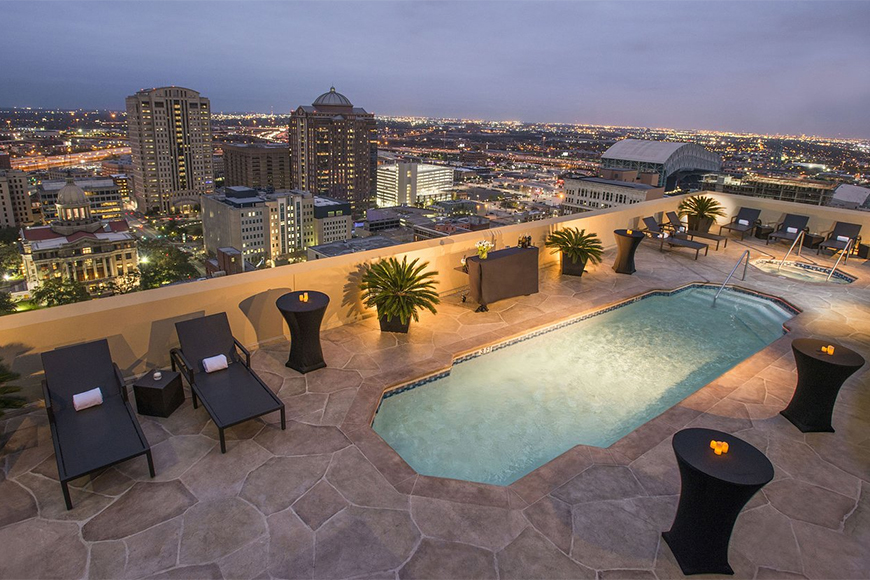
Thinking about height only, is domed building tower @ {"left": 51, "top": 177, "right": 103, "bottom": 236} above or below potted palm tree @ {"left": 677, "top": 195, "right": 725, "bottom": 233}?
below

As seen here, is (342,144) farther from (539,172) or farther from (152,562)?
(152,562)

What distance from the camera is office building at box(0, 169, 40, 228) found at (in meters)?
67.2

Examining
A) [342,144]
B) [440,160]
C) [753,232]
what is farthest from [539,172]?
[753,232]

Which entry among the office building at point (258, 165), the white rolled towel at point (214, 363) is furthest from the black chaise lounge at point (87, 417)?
the office building at point (258, 165)

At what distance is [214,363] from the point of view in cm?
462

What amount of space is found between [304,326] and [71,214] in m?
55.3

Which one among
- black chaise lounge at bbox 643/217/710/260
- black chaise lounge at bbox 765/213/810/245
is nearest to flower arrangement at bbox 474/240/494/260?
black chaise lounge at bbox 643/217/710/260

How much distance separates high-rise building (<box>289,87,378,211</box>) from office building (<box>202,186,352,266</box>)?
35.3 metres

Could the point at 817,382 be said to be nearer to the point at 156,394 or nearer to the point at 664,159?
the point at 156,394

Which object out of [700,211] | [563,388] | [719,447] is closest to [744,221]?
[700,211]

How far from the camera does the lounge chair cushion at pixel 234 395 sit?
4008 millimetres

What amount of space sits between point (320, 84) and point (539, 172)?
103758 millimetres

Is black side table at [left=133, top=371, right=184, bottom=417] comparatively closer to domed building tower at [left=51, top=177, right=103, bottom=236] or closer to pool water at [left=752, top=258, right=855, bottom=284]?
pool water at [left=752, top=258, right=855, bottom=284]

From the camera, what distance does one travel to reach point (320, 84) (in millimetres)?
196000
